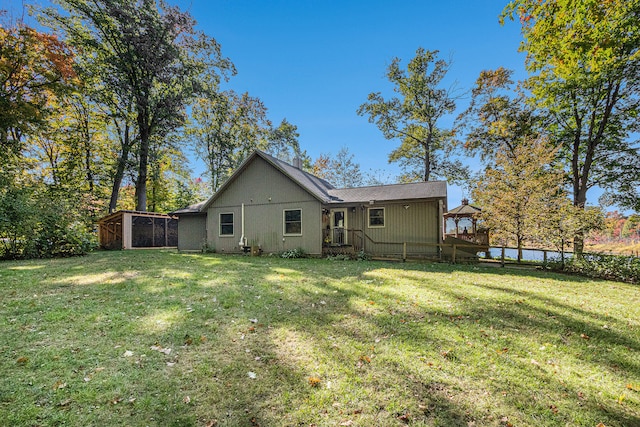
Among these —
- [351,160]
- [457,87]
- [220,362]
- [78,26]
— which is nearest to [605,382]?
[220,362]

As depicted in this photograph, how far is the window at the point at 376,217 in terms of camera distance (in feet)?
43.9

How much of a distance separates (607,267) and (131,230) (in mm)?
22939

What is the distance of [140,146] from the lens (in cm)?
Result: 1928

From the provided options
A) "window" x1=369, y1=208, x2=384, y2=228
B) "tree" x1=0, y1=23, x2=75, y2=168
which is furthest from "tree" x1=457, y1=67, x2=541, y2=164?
"tree" x1=0, y1=23, x2=75, y2=168

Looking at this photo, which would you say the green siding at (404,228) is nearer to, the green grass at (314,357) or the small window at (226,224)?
the green grass at (314,357)

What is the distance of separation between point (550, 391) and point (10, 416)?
4.91 meters

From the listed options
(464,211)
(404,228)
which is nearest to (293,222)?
(404,228)

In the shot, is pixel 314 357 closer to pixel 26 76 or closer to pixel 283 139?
pixel 26 76

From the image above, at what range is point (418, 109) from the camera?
2142 centimetres

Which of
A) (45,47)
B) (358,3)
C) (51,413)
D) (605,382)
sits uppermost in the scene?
(358,3)

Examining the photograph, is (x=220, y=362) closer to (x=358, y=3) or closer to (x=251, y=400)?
(x=251, y=400)

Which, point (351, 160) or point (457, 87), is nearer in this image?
point (457, 87)

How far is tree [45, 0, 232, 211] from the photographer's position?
17.0 meters

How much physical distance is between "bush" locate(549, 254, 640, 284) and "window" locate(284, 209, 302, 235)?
10.6 meters
